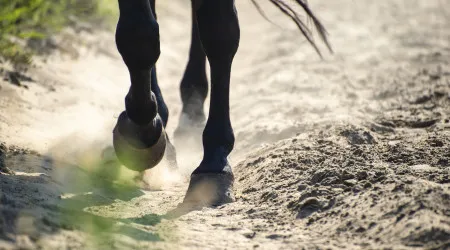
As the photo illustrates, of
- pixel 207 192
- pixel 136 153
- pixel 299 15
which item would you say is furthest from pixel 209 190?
pixel 299 15

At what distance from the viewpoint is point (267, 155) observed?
10.8 feet

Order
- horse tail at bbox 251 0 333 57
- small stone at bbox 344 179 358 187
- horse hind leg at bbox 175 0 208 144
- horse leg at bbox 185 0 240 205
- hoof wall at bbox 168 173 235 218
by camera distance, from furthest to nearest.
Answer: horse hind leg at bbox 175 0 208 144 → horse tail at bbox 251 0 333 57 → horse leg at bbox 185 0 240 205 → hoof wall at bbox 168 173 235 218 → small stone at bbox 344 179 358 187

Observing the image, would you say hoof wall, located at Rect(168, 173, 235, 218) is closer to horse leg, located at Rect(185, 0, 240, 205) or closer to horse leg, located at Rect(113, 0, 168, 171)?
horse leg, located at Rect(185, 0, 240, 205)

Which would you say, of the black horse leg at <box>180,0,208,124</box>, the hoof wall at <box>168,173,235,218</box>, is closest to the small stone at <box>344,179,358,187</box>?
the hoof wall at <box>168,173,235,218</box>

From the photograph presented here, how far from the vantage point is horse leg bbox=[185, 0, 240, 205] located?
286 cm

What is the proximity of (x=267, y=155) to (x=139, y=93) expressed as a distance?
2.74 ft

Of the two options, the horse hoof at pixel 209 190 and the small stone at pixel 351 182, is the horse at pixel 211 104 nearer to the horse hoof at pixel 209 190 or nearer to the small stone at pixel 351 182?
the horse hoof at pixel 209 190

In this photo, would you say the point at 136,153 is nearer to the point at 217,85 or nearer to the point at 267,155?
the point at 217,85

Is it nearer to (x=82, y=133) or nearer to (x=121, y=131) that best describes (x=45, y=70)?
(x=82, y=133)

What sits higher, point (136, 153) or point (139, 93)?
point (139, 93)

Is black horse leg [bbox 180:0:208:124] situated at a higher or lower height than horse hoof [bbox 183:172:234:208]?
higher

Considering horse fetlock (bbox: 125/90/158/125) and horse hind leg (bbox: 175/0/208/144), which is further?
horse hind leg (bbox: 175/0/208/144)

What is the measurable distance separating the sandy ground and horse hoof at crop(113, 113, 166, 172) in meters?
0.14

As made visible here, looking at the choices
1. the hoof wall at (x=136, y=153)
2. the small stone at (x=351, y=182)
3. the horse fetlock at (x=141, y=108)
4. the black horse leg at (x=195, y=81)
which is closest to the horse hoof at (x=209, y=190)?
the hoof wall at (x=136, y=153)
